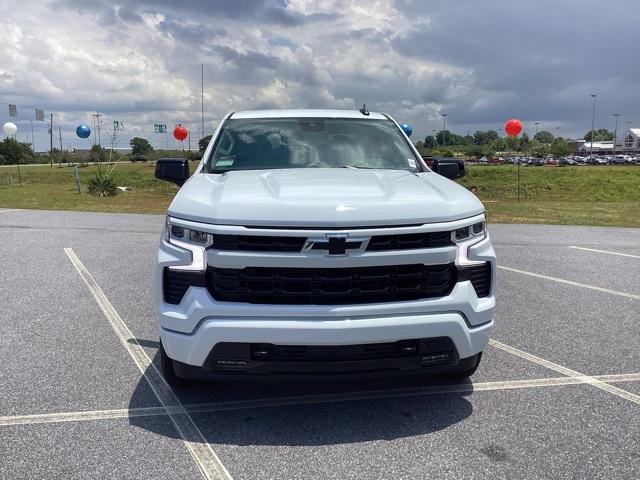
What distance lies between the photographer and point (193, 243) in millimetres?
3004

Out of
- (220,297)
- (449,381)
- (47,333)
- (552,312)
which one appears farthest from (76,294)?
(552,312)

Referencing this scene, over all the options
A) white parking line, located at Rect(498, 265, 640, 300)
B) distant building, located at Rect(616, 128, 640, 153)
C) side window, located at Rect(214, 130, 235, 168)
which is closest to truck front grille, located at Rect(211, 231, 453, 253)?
side window, located at Rect(214, 130, 235, 168)

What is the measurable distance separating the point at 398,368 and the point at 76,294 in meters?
4.26

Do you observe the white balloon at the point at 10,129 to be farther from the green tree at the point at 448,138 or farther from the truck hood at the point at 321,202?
the green tree at the point at 448,138

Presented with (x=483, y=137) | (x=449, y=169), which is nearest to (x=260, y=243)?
(x=449, y=169)

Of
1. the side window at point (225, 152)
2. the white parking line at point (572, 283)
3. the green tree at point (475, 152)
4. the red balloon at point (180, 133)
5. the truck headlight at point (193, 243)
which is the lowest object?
the white parking line at point (572, 283)

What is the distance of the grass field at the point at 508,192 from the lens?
16219mm

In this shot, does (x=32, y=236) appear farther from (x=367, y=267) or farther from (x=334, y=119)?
(x=367, y=267)

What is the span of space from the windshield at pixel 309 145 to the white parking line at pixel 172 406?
4.90 feet

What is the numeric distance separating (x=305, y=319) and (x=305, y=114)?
2.71m

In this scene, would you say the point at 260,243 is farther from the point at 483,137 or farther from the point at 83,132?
the point at 483,137

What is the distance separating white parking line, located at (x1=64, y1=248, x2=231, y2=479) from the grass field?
11.3 metres

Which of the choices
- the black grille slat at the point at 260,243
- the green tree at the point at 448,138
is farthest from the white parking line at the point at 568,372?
the green tree at the point at 448,138

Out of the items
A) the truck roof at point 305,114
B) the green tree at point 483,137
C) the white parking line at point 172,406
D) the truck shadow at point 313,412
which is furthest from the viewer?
the green tree at point 483,137
